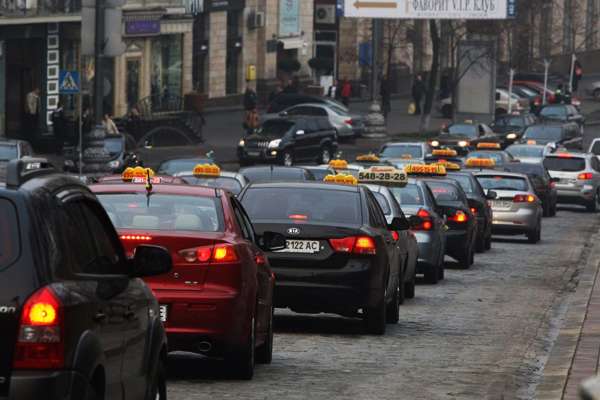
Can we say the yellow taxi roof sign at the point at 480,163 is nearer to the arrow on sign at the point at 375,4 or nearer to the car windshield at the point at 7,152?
the car windshield at the point at 7,152

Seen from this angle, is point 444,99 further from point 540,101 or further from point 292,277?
point 292,277

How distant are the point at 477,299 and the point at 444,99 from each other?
6940 cm

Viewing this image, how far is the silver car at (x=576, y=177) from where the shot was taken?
4762 centimetres

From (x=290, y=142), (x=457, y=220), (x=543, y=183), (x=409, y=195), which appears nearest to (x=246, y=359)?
(x=409, y=195)

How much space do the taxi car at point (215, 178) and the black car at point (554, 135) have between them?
3501 cm

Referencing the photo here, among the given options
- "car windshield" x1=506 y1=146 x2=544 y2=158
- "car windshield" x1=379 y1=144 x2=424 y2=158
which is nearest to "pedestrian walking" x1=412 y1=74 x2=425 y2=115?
"car windshield" x1=506 y1=146 x2=544 y2=158

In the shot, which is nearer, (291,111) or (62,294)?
(62,294)

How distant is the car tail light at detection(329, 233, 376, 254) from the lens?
52.5ft

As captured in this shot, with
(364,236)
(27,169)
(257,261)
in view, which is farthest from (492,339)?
(27,169)

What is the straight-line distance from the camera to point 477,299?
71.1ft

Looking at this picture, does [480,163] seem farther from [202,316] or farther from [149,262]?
[149,262]

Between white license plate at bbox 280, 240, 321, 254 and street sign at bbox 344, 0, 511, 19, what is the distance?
5894cm

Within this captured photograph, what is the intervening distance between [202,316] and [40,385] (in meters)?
5.52

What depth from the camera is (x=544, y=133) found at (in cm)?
6375
